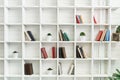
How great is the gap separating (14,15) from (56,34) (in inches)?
32.2

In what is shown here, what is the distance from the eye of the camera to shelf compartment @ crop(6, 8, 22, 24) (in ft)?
13.3

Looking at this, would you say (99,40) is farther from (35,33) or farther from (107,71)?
(35,33)

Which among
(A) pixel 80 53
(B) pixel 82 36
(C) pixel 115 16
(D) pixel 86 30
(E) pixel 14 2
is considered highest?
(E) pixel 14 2

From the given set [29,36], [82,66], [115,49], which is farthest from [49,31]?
[115,49]

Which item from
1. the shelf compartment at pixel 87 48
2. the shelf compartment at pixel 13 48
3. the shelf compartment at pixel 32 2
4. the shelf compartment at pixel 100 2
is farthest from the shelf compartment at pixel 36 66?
the shelf compartment at pixel 100 2

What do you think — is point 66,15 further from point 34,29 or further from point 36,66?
point 36,66

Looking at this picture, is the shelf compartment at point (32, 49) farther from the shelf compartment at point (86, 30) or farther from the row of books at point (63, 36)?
the shelf compartment at point (86, 30)

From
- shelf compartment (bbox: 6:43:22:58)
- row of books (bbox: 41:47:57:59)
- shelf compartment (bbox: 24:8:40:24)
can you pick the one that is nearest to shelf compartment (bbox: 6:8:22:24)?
shelf compartment (bbox: 24:8:40:24)

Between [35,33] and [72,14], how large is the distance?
740 millimetres

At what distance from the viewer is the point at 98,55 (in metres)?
4.11

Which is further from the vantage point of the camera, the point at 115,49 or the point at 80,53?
the point at 115,49

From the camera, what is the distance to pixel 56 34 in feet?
13.4

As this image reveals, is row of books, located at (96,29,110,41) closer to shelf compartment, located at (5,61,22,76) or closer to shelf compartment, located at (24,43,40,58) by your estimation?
shelf compartment, located at (24,43,40,58)

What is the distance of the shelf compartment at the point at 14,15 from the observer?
4.06 m
